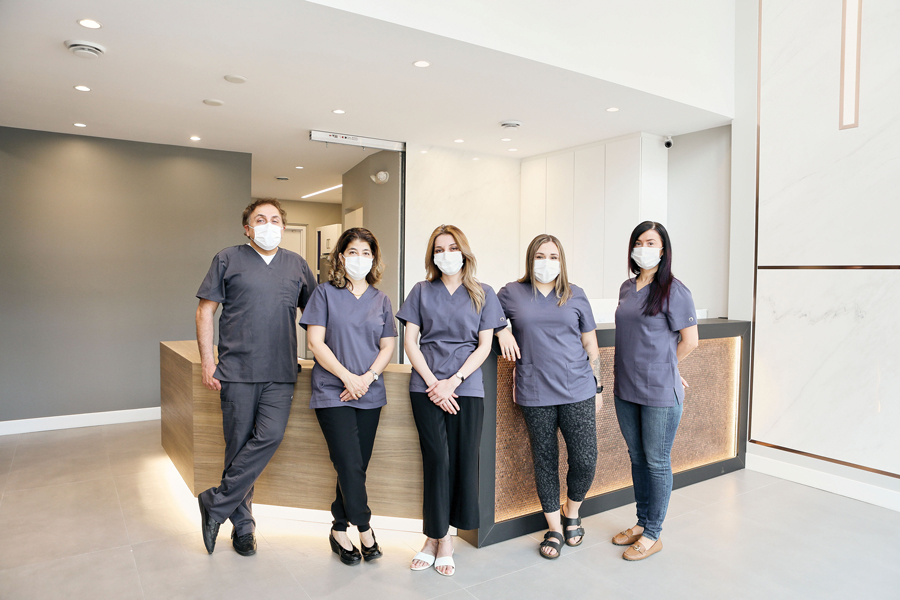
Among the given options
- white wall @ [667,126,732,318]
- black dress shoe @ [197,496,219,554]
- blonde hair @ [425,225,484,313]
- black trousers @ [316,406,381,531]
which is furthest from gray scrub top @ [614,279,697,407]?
white wall @ [667,126,732,318]

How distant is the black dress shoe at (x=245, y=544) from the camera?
99.8 inches

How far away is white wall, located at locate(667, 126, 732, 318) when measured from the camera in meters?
4.56

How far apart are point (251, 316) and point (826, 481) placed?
3516mm

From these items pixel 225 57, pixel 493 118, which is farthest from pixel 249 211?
pixel 493 118

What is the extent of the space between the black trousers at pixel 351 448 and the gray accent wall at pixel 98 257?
11.9ft

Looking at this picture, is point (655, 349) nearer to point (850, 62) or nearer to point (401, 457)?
point (401, 457)

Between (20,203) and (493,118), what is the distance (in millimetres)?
3953

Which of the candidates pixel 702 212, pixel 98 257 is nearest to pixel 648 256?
pixel 702 212

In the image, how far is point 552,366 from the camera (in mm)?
2445

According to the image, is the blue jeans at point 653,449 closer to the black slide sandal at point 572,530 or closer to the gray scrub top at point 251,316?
the black slide sandal at point 572,530

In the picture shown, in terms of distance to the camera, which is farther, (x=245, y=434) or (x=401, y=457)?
(x=401, y=457)

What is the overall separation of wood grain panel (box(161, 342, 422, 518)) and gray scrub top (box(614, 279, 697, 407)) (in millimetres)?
1036

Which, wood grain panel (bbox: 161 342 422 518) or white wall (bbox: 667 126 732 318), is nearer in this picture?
wood grain panel (bbox: 161 342 422 518)

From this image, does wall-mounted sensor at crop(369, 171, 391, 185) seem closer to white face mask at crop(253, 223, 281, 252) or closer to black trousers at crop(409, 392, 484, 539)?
white face mask at crop(253, 223, 281, 252)
